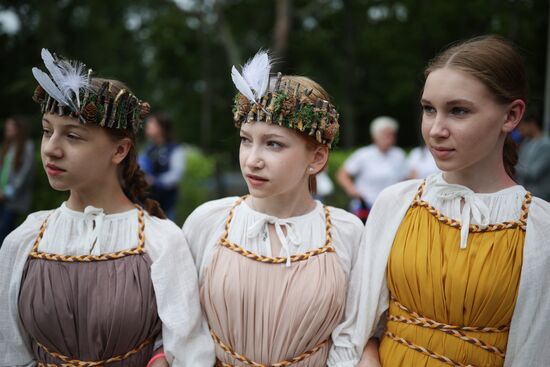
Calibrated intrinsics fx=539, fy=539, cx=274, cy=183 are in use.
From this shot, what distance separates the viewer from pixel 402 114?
30.0m

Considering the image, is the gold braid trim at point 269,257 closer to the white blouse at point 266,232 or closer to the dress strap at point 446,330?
the white blouse at point 266,232

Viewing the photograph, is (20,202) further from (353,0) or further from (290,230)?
(353,0)

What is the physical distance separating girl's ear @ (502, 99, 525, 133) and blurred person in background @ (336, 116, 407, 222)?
4682 millimetres

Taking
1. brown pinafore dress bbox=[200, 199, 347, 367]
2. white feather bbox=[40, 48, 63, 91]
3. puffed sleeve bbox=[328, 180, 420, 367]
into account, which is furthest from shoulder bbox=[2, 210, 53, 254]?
puffed sleeve bbox=[328, 180, 420, 367]

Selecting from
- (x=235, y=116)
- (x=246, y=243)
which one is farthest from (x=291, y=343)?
(x=235, y=116)

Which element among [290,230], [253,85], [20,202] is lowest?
[20,202]

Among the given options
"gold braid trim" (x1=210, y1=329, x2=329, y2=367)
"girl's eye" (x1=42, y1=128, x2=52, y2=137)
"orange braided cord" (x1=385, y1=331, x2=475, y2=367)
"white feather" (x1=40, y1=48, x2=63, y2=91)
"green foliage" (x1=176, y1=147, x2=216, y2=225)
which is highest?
"white feather" (x1=40, y1=48, x2=63, y2=91)

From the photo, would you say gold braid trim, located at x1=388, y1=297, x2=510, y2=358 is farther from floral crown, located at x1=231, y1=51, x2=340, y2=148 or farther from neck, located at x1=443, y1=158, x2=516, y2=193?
floral crown, located at x1=231, y1=51, x2=340, y2=148

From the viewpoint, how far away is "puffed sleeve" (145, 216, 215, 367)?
2.29 metres

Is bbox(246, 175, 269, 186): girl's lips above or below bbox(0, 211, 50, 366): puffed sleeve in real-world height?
above

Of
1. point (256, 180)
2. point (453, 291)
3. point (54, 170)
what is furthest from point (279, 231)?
point (54, 170)

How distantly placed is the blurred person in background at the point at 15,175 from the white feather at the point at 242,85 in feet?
17.9

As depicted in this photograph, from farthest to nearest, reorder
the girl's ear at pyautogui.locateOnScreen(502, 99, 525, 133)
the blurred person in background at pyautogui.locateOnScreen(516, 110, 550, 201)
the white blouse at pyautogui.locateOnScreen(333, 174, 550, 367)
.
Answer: the blurred person in background at pyautogui.locateOnScreen(516, 110, 550, 201) < the girl's ear at pyautogui.locateOnScreen(502, 99, 525, 133) < the white blouse at pyautogui.locateOnScreen(333, 174, 550, 367)

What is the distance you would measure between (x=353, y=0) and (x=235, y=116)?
21.7m
